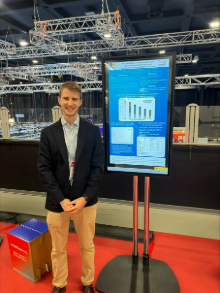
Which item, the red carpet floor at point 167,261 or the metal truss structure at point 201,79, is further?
the metal truss structure at point 201,79

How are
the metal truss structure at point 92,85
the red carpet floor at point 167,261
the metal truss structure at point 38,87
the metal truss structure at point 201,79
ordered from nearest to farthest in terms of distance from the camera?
the red carpet floor at point 167,261 < the metal truss structure at point 201,79 < the metal truss structure at point 92,85 < the metal truss structure at point 38,87

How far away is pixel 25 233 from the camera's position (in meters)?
1.87

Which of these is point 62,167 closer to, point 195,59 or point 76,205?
point 76,205

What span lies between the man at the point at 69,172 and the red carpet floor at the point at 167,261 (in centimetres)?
37

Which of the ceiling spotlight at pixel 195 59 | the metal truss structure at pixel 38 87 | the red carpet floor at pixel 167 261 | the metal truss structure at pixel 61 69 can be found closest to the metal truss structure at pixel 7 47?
the metal truss structure at pixel 61 69

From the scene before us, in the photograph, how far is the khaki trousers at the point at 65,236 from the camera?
4.94 feet

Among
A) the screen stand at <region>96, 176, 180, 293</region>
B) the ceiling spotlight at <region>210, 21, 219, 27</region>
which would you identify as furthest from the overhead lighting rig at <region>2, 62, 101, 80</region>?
the screen stand at <region>96, 176, 180, 293</region>

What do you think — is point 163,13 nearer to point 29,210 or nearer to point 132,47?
point 132,47

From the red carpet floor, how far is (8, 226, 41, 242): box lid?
424 millimetres

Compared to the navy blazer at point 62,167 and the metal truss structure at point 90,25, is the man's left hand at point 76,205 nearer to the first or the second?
the navy blazer at point 62,167

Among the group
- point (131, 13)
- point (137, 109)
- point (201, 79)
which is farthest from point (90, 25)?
point (201, 79)

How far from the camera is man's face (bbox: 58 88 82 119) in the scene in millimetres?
1403

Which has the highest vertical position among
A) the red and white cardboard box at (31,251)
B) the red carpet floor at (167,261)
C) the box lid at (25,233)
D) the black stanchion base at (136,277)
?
the box lid at (25,233)

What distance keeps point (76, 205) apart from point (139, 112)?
2.72 feet
